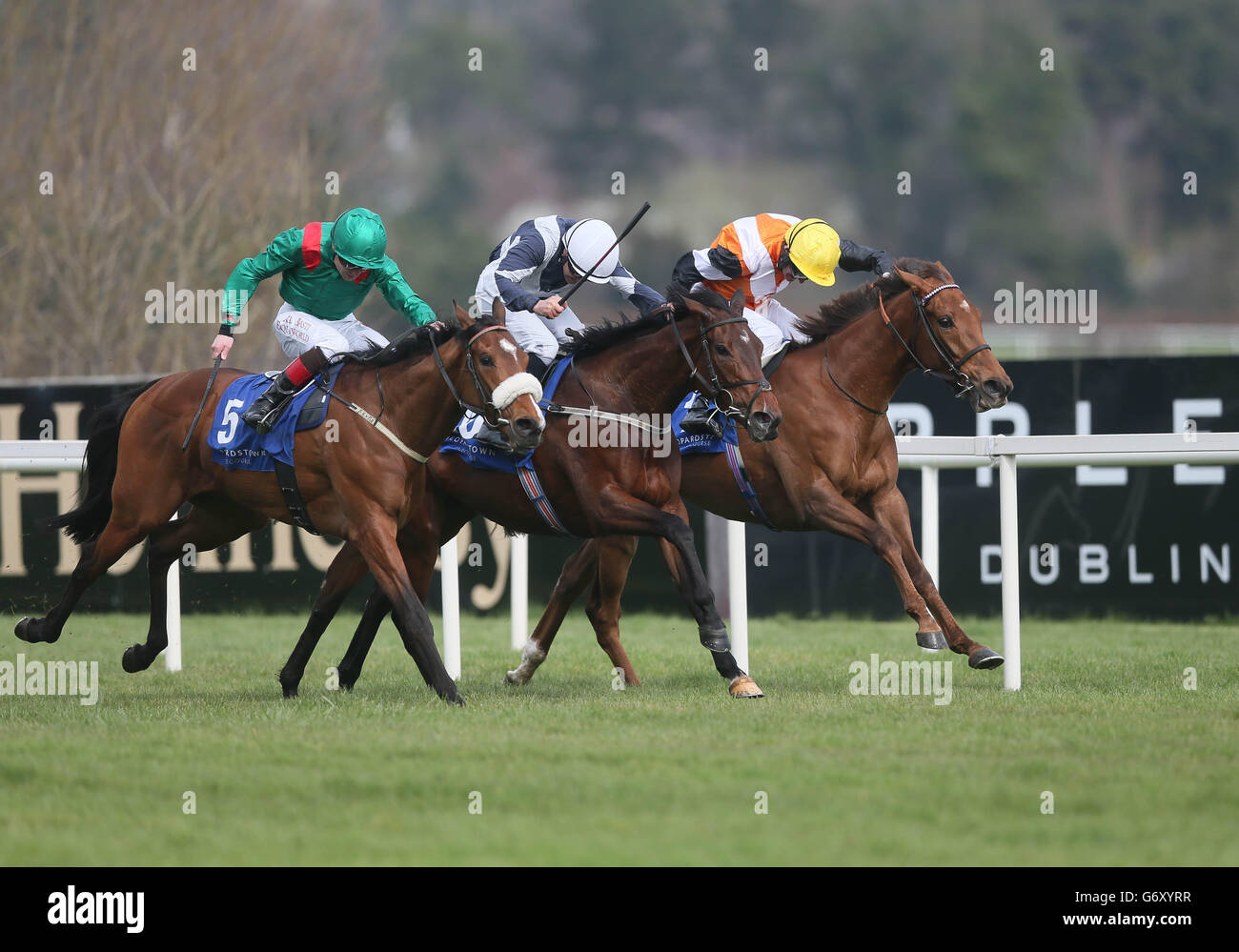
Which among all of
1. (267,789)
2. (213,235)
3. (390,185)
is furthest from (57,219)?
(390,185)

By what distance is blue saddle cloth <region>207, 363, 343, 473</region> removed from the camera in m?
6.68

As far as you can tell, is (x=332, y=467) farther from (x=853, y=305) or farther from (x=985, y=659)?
(x=985, y=659)

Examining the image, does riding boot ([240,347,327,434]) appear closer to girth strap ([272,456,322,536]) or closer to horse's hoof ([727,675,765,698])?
girth strap ([272,456,322,536])

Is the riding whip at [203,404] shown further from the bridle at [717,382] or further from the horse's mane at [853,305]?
the horse's mane at [853,305]

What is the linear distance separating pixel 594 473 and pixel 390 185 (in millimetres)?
27242

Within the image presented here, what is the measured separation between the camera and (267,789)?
4.77 m

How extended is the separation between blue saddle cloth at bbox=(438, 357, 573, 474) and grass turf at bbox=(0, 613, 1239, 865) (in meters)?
0.88

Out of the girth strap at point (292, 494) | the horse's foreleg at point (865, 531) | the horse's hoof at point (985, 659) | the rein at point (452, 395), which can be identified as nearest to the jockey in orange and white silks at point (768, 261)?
the horse's foreleg at point (865, 531)

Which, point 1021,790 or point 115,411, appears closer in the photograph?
point 1021,790

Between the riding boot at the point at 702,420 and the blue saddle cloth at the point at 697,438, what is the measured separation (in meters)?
0.01

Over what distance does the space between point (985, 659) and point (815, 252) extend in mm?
1776

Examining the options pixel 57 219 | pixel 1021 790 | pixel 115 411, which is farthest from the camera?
pixel 57 219

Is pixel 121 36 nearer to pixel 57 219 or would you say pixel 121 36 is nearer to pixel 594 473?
pixel 57 219

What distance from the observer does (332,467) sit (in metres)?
6.60
